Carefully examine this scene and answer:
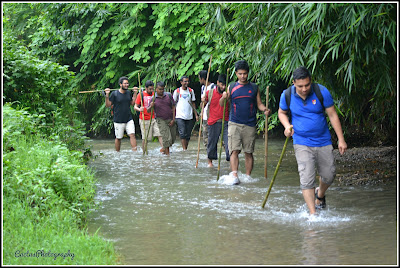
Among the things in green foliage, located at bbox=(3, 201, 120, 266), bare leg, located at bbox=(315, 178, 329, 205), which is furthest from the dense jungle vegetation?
bare leg, located at bbox=(315, 178, 329, 205)

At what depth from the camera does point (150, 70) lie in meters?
20.6

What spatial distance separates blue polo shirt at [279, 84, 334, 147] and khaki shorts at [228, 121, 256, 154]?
103 inches

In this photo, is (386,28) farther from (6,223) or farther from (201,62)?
(201,62)

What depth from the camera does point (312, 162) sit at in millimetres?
7344

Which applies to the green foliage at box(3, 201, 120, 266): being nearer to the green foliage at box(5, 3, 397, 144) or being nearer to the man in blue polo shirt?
the man in blue polo shirt

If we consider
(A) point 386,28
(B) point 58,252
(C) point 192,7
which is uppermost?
(C) point 192,7

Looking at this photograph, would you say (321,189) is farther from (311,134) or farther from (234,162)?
(234,162)

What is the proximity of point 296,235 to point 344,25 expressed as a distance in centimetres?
286

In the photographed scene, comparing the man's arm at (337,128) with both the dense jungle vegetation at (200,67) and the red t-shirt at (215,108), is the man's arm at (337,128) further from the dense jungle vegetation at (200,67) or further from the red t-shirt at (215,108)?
the red t-shirt at (215,108)

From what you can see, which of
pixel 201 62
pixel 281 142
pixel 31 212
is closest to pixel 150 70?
pixel 201 62

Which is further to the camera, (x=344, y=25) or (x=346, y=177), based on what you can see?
(x=346, y=177)

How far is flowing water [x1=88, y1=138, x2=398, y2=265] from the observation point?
573cm

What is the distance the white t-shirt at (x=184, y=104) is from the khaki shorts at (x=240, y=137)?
5.05 meters

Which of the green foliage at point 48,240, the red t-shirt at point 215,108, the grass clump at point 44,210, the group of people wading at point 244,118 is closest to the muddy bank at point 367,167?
the group of people wading at point 244,118
